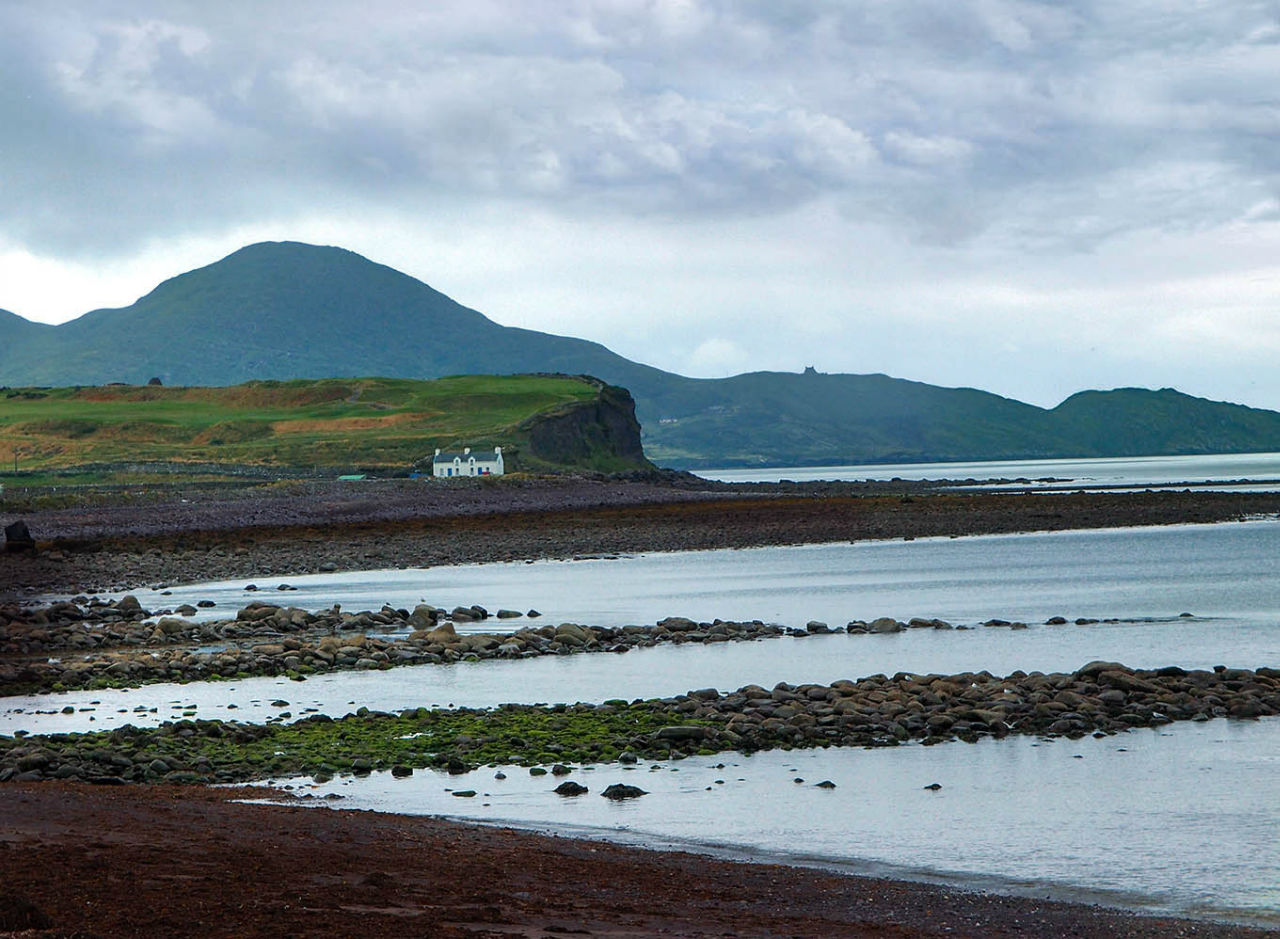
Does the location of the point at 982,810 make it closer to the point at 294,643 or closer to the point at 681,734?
the point at 681,734

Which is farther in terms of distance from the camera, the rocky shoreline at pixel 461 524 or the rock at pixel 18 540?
the rock at pixel 18 540

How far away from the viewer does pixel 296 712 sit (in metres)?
22.9

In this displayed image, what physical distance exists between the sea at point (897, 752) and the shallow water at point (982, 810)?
4cm

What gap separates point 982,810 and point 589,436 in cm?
15893

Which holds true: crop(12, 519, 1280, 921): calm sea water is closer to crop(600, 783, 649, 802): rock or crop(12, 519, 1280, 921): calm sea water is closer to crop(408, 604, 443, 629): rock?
crop(600, 783, 649, 802): rock

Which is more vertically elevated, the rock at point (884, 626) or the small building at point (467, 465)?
the small building at point (467, 465)

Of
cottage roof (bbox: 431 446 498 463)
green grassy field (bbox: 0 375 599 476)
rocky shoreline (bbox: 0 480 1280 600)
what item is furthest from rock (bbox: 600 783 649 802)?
Result: green grassy field (bbox: 0 375 599 476)

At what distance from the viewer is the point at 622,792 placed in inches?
651

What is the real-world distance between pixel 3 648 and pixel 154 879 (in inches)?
905

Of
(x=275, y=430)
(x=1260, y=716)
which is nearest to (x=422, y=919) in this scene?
(x=1260, y=716)

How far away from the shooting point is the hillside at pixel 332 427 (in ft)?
487

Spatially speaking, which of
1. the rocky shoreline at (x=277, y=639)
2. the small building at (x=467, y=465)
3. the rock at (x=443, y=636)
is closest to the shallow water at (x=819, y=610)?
the rocky shoreline at (x=277, y=639)

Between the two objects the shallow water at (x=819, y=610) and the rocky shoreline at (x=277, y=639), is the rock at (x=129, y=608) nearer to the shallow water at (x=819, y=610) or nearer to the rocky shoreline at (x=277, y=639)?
the rocky shoreline at (x=277, y=639)

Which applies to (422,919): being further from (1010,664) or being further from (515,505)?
(515,505)
